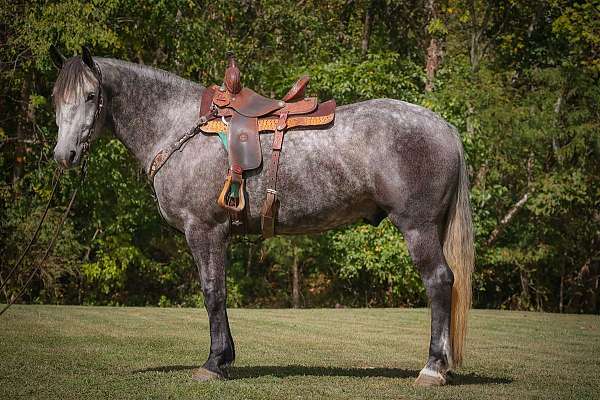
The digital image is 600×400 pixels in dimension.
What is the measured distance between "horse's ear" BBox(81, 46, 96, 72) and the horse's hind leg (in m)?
2.82

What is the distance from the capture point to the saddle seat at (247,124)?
261 inches

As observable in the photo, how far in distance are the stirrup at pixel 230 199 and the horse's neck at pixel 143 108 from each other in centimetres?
73

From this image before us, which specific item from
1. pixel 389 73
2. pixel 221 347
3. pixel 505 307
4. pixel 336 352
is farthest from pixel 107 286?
pixel 221 347

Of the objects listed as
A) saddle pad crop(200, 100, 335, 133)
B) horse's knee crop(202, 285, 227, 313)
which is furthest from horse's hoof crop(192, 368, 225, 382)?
saddle pad crop(200, 100, 335, 133)

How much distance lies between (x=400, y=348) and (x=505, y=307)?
43.4 ft

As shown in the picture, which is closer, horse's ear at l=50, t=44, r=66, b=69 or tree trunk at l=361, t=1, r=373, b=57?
horse's ear at l=50, t=44, r=66, b=69

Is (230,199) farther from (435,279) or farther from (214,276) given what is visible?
(435,279)

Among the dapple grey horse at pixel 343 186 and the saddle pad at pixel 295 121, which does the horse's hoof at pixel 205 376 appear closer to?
the dapple grey horse at pixel 343 186

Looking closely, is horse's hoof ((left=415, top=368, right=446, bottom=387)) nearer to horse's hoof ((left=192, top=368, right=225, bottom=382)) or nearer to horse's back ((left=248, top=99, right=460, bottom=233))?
horse's back ((left=248, top=99, right=460, bottom=233))

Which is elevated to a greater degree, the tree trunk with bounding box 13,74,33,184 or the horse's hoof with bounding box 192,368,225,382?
the tree trunk with bounding box 13,74,33,184

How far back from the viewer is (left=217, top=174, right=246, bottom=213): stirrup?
6.61 meters

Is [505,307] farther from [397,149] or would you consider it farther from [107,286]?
[397,149]

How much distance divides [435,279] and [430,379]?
2.50 feet

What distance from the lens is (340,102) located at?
19.9 metres
